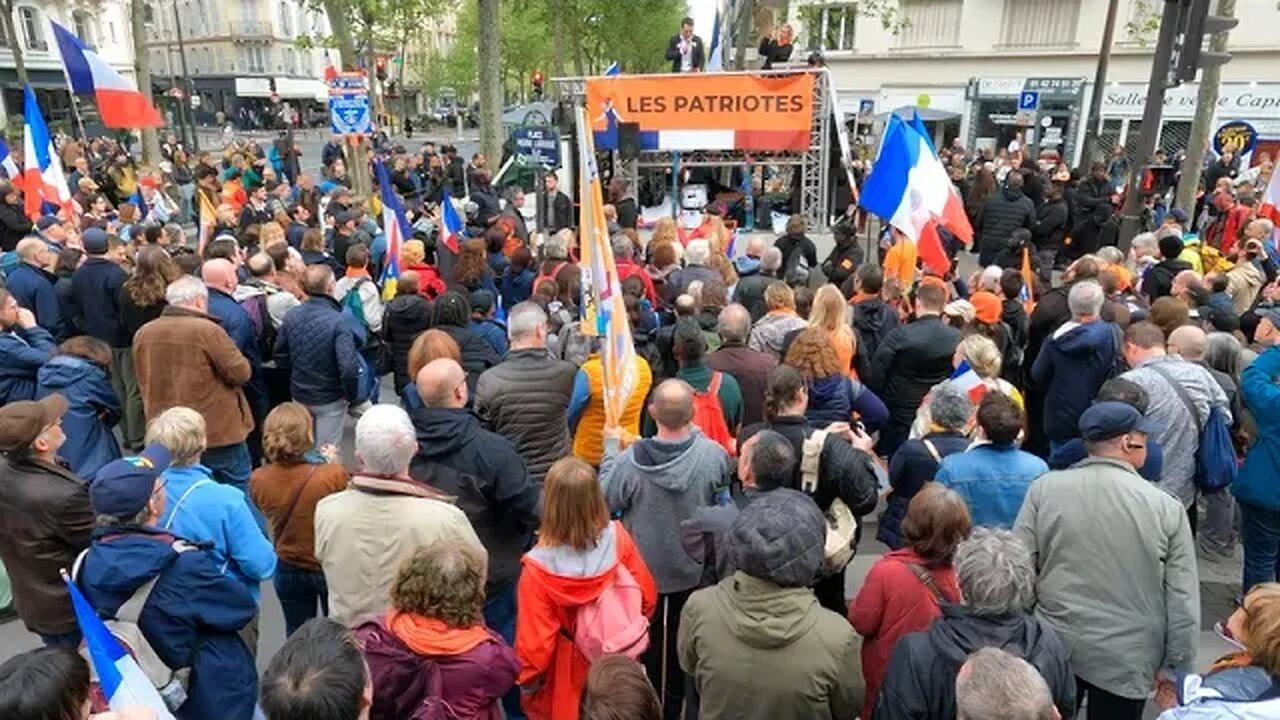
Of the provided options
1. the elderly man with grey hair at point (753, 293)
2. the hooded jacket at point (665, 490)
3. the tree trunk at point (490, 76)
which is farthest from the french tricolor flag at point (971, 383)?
the tree trunk at point (490, 76)

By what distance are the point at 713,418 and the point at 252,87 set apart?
75844 millimetres

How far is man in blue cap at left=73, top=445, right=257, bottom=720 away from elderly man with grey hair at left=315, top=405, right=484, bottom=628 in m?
0.35

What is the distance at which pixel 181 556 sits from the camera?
2.97 m

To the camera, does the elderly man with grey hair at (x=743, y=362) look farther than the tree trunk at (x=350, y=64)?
No

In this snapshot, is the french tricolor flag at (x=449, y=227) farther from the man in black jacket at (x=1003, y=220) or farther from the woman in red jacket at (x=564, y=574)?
the man in black jacket at (x=1003, y=220)

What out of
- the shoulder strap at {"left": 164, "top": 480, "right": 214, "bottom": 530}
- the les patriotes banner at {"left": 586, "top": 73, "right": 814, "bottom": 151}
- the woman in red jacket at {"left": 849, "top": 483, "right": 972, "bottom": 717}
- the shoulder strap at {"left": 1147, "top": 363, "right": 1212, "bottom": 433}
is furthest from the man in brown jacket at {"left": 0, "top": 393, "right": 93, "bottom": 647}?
the les patriotes banner at {"left": 586, "top": 73, "right": 814, "bottom": 151}


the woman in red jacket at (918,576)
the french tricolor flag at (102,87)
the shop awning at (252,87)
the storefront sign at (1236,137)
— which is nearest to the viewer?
the woman in red jacket at (918,576)

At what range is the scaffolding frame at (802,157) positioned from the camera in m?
13.6

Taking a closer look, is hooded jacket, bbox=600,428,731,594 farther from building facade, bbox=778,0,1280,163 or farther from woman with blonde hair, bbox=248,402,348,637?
building facade, bbox=778,0,1280,163

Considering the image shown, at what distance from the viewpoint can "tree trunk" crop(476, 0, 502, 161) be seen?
57.1 ft

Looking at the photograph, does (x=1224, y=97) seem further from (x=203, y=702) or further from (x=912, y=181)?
(x=203, y=702)

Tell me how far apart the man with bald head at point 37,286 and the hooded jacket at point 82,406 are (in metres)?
2.02

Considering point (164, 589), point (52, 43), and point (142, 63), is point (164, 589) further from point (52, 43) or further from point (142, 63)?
point (52, 43)

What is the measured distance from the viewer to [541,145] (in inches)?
545
